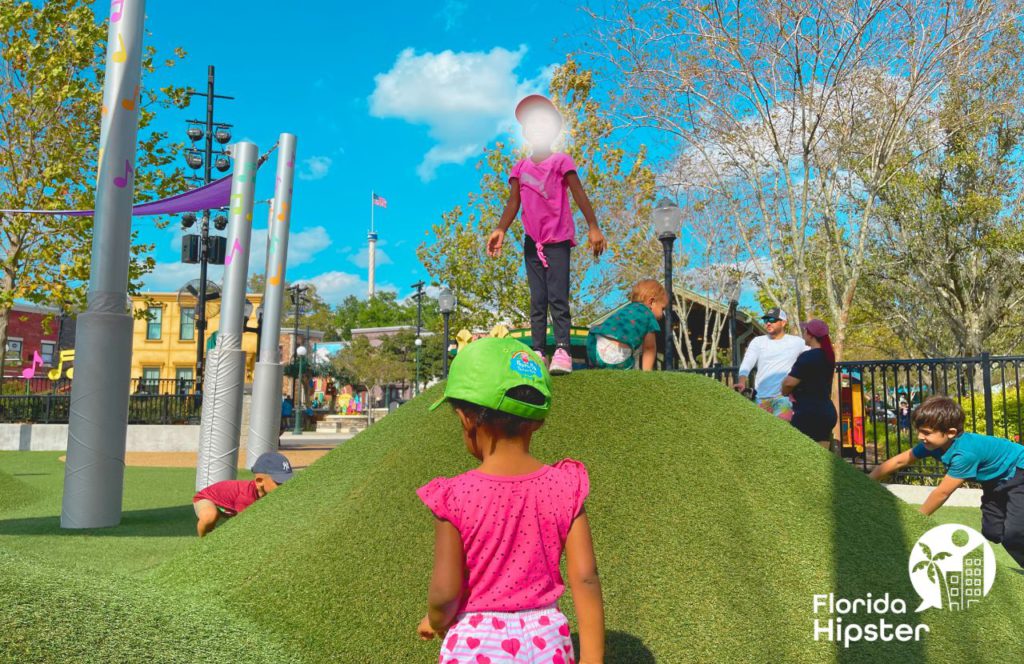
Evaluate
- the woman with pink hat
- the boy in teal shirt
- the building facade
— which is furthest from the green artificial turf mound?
the building facade

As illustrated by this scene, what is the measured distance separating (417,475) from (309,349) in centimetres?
6038

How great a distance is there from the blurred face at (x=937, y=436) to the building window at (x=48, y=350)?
56.2 m

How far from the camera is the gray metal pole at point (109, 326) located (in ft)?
23.2

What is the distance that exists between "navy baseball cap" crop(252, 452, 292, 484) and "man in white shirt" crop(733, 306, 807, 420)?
479cm

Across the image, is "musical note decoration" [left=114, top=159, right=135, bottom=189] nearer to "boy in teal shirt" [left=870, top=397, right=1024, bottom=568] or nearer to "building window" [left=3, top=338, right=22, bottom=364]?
"boy in teal shirt" [left=870, top=397, right=1024, bottom=568]

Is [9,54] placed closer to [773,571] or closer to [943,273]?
[773,571]

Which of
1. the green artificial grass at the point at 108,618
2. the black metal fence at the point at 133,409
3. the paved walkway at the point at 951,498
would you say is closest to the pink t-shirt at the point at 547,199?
Answer: the green artificial grass at the point at 108,618

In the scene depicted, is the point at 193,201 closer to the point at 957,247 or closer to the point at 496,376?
the point at 496,376

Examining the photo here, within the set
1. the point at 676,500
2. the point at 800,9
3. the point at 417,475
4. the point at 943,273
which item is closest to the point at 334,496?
the point at 417,475

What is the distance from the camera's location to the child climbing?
209 inches

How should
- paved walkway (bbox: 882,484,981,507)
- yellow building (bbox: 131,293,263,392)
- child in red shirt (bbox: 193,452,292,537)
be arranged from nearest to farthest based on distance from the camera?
child in red shirt (bbox: 193,452,292,537) < paved walkway (bbox: 882,484,981,507) < yellow building (bbox: 131,293,263,392)

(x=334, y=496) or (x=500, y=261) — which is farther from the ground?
(x=500, y=261)

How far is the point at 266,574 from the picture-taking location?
409cm

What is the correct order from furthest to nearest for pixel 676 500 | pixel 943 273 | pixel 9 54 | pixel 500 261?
pixel 500 261 → pixel 943 273 → pixel 9 54 → pixel 676 500
